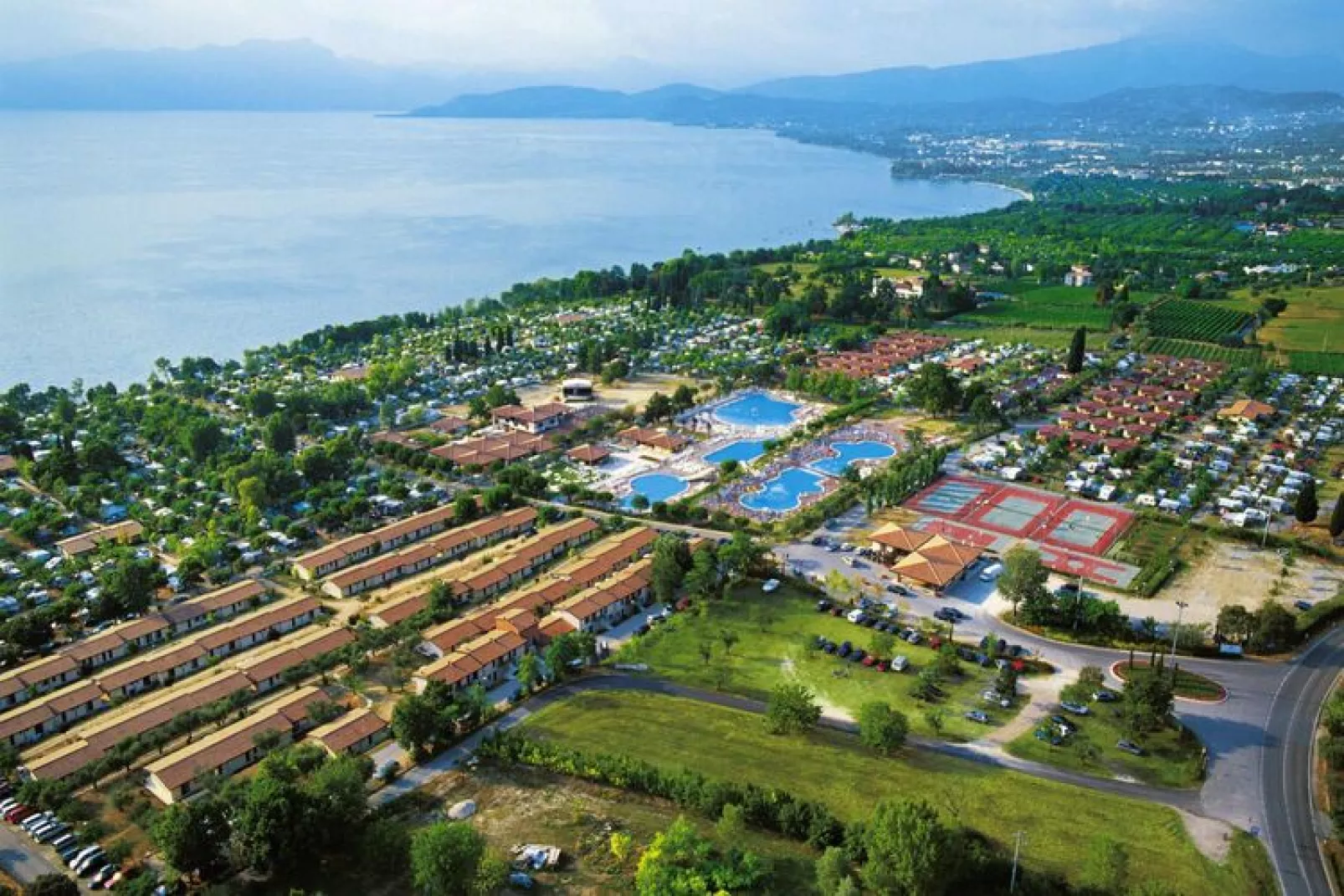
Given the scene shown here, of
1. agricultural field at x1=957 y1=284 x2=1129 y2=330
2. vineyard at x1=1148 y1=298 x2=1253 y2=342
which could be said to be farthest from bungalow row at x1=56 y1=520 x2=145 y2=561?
vineyard at x1=1148 y1=298 x2=1253 y2=342

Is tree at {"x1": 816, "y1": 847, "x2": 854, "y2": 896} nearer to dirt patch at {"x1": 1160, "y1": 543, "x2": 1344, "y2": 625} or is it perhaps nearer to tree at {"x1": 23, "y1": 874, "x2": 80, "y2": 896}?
tree at {"x1": 23, "y1": 874, "x2": 80, "y2": 896}

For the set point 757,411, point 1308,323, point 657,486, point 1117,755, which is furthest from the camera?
point 1308,323

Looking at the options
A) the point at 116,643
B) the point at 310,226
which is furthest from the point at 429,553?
the point at 310,226

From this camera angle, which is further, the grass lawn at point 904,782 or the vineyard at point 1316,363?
the vineyard at point 1316,363

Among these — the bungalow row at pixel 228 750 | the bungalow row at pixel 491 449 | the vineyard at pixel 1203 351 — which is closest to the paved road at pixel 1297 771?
the bungalow row at pixel 228 750

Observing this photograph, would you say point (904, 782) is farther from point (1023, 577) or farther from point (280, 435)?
point (280, 435)

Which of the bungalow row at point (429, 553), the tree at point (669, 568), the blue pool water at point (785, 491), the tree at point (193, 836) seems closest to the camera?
the tree at point (193, 836)

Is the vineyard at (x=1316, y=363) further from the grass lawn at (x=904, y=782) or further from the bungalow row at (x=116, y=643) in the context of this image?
the bungalow row at (x=116, y=643)
